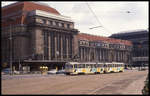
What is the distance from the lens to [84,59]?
133 meters

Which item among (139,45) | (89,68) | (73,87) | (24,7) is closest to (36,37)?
(24,7)

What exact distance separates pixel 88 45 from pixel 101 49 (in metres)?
9.67

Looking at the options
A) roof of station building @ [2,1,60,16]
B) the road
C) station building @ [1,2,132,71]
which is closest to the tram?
the road

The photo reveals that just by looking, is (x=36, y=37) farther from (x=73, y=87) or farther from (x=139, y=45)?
(x=139, y=45)

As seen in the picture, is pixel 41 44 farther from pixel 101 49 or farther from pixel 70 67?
pixel 70 67

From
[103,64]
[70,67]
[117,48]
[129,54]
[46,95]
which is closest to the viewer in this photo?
[46,95]

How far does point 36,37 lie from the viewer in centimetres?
10606

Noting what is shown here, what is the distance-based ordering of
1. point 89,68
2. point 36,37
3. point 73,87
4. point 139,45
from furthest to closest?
point 139,45 → point 36,37 → point 89,68 → point 73,87

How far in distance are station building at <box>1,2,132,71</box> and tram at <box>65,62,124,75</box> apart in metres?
30.8

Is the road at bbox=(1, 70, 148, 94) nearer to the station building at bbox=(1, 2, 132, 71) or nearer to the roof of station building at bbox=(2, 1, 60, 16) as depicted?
the station building at bbox=(1, 2, 132, 71)

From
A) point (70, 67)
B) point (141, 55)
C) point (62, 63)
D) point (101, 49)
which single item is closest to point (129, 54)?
point (141, 55)

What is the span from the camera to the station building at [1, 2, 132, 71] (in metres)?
104

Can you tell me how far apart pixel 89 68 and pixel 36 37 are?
47.7 m

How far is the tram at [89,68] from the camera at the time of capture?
58.2 meters
